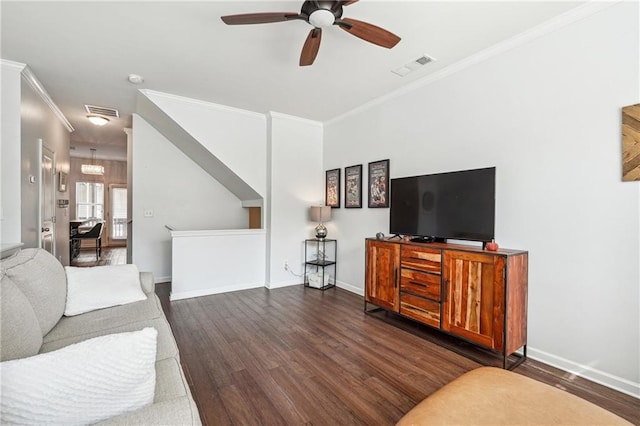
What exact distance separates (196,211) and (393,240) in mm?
3554

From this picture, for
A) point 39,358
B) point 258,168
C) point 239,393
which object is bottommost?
point 239,393

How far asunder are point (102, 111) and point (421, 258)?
4.99 metres

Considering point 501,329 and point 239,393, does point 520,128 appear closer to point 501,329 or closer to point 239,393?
point 501,329

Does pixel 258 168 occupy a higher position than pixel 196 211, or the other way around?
pixel 258 168

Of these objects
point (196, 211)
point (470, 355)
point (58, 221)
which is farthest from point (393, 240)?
point (58, 221)

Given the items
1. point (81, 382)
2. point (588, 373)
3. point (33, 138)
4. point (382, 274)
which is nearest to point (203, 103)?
point (33, 138)

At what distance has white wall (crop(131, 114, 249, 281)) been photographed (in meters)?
4.67

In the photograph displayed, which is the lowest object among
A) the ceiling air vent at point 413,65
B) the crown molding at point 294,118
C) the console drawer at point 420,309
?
the console drawer at point 420,309

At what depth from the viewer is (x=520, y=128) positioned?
2516 mm

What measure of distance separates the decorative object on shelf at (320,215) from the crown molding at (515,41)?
69.8 inches

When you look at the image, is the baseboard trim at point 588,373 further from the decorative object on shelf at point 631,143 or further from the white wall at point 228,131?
the white wall at point 228,131

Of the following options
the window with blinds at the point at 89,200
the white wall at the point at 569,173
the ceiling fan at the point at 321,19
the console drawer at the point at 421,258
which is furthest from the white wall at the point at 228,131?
the window with blinds at the point at 89,200

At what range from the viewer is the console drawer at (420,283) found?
2.68 metres

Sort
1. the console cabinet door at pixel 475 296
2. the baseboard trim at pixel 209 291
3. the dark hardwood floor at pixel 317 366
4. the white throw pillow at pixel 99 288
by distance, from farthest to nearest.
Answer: the baseboard trim at pixel 209 291 < the console cabinet door at pixel 475 296 < the white throw pillow at pixel 99 288 < the dark hardwood floor at pixel 317 366
